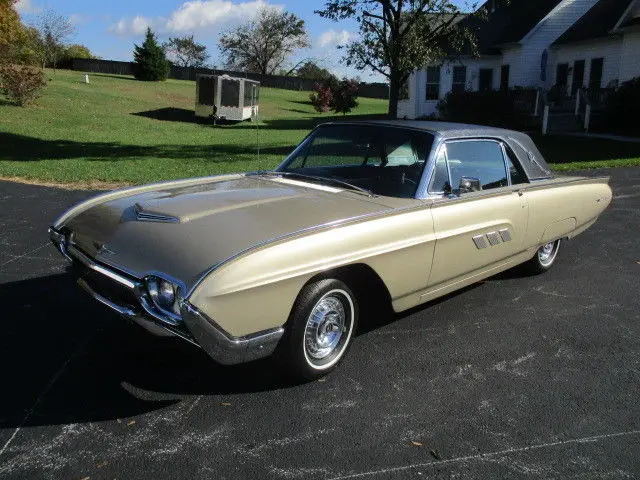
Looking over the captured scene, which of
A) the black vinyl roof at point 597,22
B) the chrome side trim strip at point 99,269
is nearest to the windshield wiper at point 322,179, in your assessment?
the chrome side trim strip at point 99,269

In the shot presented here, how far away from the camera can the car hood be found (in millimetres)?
2992

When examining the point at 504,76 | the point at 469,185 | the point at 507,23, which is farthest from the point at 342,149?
the point at 507,23

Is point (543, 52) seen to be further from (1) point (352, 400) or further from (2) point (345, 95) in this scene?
(1) point (352, 400)

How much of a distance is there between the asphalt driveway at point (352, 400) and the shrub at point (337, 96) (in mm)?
33946

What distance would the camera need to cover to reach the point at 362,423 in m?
3.09

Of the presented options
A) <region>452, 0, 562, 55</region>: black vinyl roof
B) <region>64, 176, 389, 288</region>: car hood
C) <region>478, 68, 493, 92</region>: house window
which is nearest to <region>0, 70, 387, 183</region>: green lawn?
<region>64, 176, 389, 288</region>: car hood

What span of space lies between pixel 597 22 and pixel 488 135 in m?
23.7

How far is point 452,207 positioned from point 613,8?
2540 cm

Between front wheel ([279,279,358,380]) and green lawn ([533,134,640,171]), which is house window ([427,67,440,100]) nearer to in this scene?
green lawn ([533,134,640,171])

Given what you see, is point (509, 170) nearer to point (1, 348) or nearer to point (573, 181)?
point (573, 181)

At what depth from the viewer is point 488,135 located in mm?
4840

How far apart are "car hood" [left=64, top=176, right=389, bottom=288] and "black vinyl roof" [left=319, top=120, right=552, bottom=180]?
897 mm

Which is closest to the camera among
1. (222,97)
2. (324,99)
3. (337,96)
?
(222,97)

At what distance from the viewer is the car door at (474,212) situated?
4.05 m
